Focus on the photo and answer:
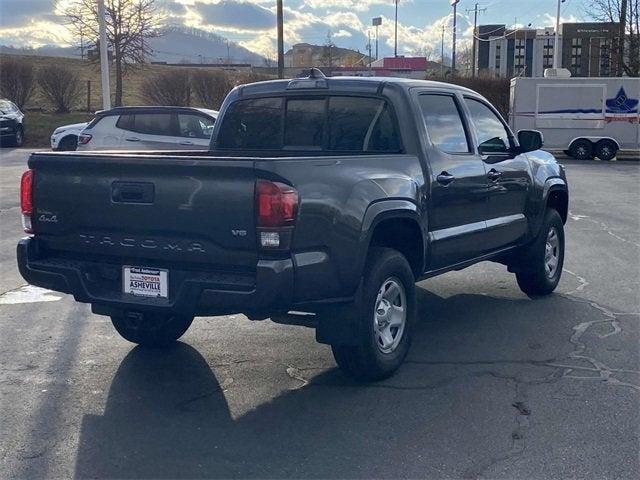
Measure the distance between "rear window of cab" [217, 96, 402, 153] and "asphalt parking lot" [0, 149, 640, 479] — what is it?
155cm

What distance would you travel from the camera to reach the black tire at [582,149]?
28.6 metres

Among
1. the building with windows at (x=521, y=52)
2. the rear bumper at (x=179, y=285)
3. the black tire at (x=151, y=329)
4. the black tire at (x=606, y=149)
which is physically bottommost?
the black tire at (x=151, y=329)

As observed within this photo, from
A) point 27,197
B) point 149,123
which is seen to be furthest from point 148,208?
point 149,123

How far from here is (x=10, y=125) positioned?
98.7 ft

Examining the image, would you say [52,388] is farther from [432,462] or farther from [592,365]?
[592,365]

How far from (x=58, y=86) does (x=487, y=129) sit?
34124 millimetres

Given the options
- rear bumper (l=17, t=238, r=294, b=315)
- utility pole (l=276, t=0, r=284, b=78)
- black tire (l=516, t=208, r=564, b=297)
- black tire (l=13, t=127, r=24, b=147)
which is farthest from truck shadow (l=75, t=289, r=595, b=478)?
utility pole (l=276, t=0, r=284, b=78)

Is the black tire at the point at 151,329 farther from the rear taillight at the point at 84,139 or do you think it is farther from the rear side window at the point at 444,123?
the rear taillight at the point at 84,139

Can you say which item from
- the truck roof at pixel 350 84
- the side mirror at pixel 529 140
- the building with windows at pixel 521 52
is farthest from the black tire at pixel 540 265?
the building with windows at pixel 521 52

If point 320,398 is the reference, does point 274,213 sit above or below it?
above

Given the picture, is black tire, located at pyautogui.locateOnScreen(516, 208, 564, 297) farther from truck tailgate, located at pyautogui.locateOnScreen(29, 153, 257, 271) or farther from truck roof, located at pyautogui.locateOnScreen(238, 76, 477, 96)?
truck tailgate, located at pyautogui.locateOnScreen(29, 153, 257, 271)

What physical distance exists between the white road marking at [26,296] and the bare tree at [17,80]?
31.1 meters

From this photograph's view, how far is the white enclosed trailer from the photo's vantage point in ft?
92.7

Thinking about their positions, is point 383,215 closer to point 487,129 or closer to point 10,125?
point 487,129
